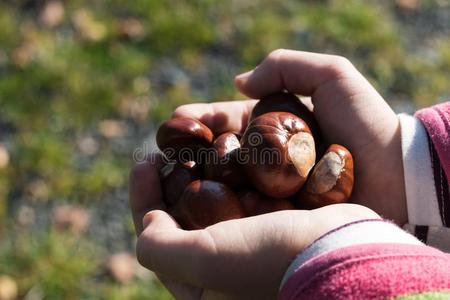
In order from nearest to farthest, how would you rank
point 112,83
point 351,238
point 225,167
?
point 351,238, point 225,167, point 112,83

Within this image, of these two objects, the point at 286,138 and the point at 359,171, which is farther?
the point at 359,171

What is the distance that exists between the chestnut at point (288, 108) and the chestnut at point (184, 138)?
0.15m

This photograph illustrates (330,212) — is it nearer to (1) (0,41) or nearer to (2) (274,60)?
(2) (274,60)

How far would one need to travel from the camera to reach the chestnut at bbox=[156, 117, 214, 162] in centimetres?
146

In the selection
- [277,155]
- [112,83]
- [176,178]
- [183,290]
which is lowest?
[112,83]

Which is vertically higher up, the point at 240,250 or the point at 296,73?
the point at 296,73

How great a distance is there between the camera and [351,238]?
1.03 meters

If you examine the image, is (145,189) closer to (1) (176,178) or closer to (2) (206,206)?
(1) (176,178)

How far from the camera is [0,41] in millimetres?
2486

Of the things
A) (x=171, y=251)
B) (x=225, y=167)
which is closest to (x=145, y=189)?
(x=225, y=167)

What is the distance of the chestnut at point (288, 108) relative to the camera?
1474mm

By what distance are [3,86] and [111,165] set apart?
0.53 meters

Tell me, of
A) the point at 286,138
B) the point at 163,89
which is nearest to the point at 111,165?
the point at 163,89

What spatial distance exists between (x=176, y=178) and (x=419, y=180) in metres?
0.54
